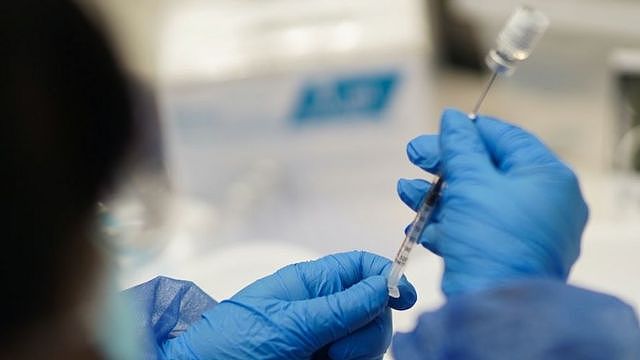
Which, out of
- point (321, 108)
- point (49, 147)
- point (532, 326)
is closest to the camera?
point (49, 147)

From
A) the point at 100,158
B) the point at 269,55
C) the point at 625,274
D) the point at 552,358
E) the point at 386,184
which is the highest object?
the point at 100,158

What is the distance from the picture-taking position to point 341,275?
2.22 ft

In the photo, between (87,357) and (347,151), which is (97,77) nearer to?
(87,357)

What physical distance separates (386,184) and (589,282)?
0.47m

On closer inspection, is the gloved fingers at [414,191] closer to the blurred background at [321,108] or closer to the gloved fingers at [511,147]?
the gloved fingers at [511,147]

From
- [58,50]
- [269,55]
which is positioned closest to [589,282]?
[269,55]

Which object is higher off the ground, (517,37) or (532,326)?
(517,37)

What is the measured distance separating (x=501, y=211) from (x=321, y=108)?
81cm

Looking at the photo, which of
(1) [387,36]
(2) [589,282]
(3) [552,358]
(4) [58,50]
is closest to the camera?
(4) [58,50]

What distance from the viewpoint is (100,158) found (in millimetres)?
404

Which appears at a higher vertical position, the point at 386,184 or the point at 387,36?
the point at 387,36

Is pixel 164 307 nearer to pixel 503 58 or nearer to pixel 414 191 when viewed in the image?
pixel 414 191


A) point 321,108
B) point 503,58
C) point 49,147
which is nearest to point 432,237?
point 503,58

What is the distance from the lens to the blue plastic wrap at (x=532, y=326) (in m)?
0.58
